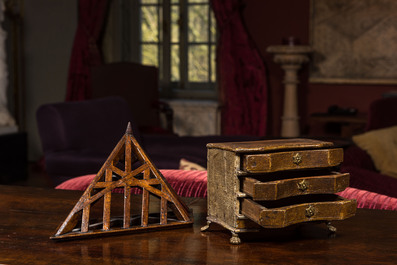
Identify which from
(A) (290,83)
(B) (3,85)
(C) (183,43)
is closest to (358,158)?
(A) (290,83)

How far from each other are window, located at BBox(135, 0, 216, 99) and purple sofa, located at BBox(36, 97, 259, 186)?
341 cm

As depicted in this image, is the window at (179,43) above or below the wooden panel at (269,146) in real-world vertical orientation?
above

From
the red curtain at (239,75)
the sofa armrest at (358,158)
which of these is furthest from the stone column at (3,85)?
the sofa armrest at (358,158)

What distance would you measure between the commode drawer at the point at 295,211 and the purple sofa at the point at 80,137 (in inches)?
73.8

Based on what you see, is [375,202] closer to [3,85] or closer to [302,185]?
[302,185]

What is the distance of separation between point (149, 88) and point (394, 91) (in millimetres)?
2327

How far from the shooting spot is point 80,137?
336cm

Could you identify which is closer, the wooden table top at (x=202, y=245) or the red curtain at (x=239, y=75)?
the wooden table top at (x=202, y=245)

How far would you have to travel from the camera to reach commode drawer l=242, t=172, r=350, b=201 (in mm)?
1212

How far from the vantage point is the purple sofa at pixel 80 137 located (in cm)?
324

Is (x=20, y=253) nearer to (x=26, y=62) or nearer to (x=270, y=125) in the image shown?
(x=270, y=125)

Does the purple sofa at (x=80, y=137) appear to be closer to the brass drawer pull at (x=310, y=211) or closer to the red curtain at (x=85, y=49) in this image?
the brass drawer pull at (x=310, y=211)

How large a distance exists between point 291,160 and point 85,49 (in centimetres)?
589

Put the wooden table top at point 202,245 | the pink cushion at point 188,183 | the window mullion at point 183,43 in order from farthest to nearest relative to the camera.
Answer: the window mullion at point 183,43
the pink cushion at point 188,183
the wooden table top at point 202,245
